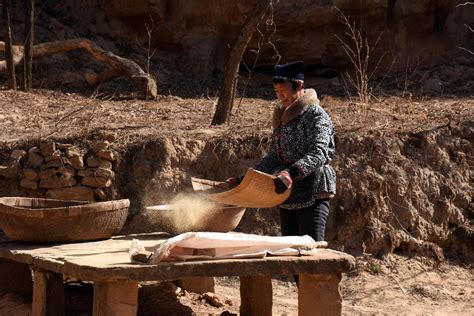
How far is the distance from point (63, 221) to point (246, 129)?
3.50m

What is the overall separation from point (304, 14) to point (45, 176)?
6.31 meters

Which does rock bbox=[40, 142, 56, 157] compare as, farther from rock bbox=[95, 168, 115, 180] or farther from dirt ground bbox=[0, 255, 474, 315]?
dirt ground bbox=[0, 255, 474, 315]

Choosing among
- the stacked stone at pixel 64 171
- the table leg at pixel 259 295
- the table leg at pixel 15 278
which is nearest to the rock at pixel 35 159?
the stacked stone at pixel 64 171

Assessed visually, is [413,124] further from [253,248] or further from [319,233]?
[253,248]

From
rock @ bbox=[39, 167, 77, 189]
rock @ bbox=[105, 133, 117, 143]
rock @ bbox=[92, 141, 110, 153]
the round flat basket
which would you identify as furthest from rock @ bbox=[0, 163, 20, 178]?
the round flat basket

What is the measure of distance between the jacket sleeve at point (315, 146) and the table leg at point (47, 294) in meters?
1.63

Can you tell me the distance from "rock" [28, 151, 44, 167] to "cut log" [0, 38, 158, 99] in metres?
2.91

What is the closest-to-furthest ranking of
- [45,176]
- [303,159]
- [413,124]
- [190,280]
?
1. [303,159]
2. [190,280]
3. [45,176]
4. [413,124]

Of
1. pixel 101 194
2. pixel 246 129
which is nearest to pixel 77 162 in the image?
pixel 101 194

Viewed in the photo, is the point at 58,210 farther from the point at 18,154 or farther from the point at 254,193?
the point at 18,154

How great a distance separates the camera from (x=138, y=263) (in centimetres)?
461

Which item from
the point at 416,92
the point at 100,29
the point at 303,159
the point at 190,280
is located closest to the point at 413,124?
the point at 416,92

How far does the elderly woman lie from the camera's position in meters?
5.27

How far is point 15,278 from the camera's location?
20.0ft
